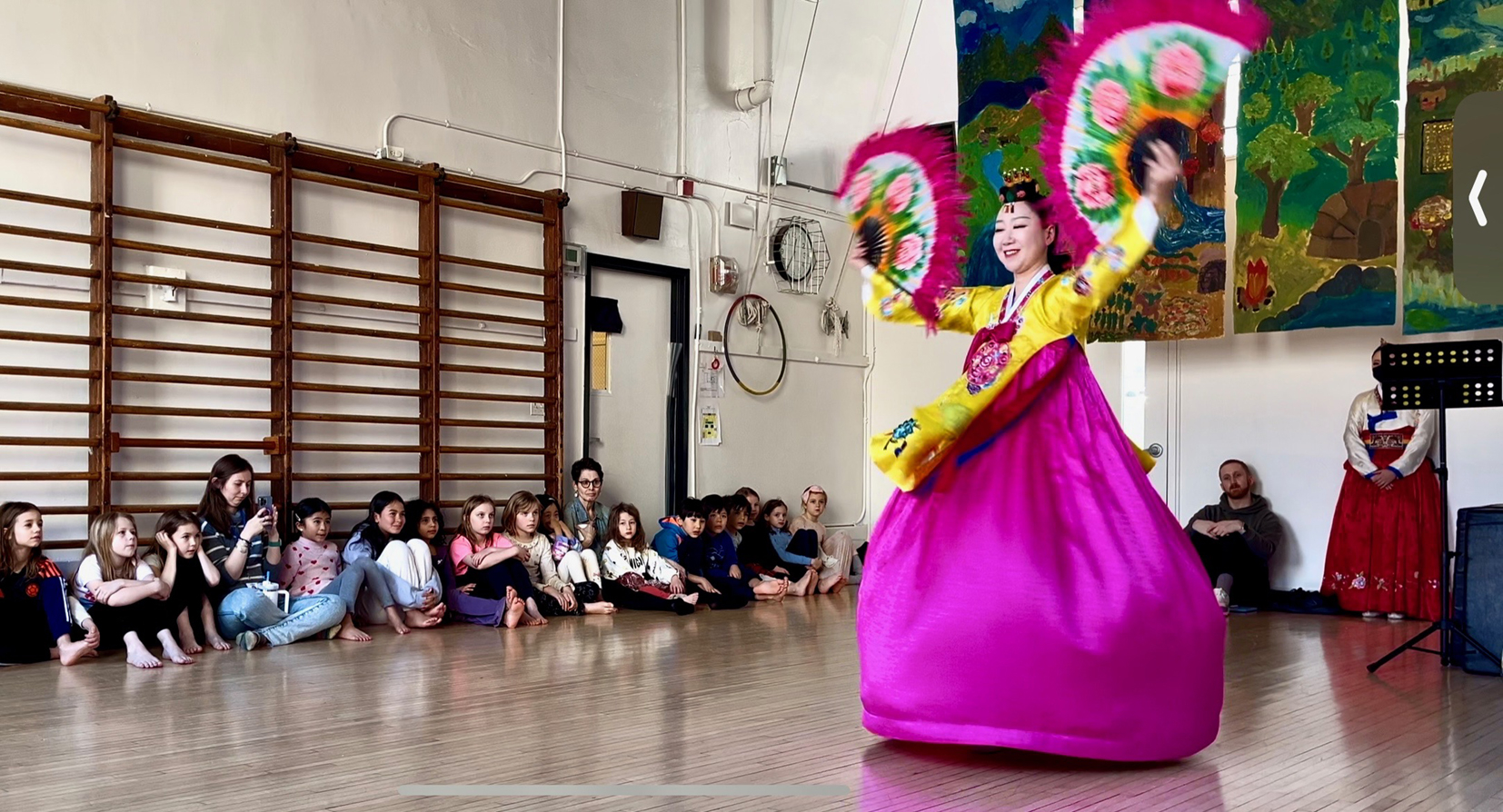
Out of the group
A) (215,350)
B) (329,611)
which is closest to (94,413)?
(215,350)

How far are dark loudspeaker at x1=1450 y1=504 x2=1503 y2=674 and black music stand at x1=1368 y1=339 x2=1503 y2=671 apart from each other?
42mm

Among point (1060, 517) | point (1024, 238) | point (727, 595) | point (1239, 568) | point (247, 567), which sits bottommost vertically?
point (727, 595)

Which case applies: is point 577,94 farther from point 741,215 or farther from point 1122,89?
point 1122,89

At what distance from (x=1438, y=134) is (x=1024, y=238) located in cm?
393

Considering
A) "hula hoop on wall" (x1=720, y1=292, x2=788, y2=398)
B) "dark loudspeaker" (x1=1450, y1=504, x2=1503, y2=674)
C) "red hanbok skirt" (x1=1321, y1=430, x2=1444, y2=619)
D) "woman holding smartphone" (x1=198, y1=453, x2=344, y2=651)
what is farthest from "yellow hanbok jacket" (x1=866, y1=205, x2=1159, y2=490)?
"hula hoop on wall" (x1=720, y1=292, x2=788, y2=398)

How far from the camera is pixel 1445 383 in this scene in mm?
4699

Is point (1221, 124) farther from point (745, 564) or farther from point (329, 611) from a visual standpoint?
point (329, 611)

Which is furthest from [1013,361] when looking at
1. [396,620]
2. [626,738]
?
[396,620]

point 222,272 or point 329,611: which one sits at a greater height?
point 222,272

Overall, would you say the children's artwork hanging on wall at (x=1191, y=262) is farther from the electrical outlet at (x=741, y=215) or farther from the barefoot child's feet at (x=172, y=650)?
the barefoot child's feet at (x=172, y=650)

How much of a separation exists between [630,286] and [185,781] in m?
5.07

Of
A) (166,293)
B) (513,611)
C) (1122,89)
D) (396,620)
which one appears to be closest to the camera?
(1122,89)

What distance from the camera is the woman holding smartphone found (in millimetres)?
5047

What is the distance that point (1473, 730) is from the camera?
3.59 m
